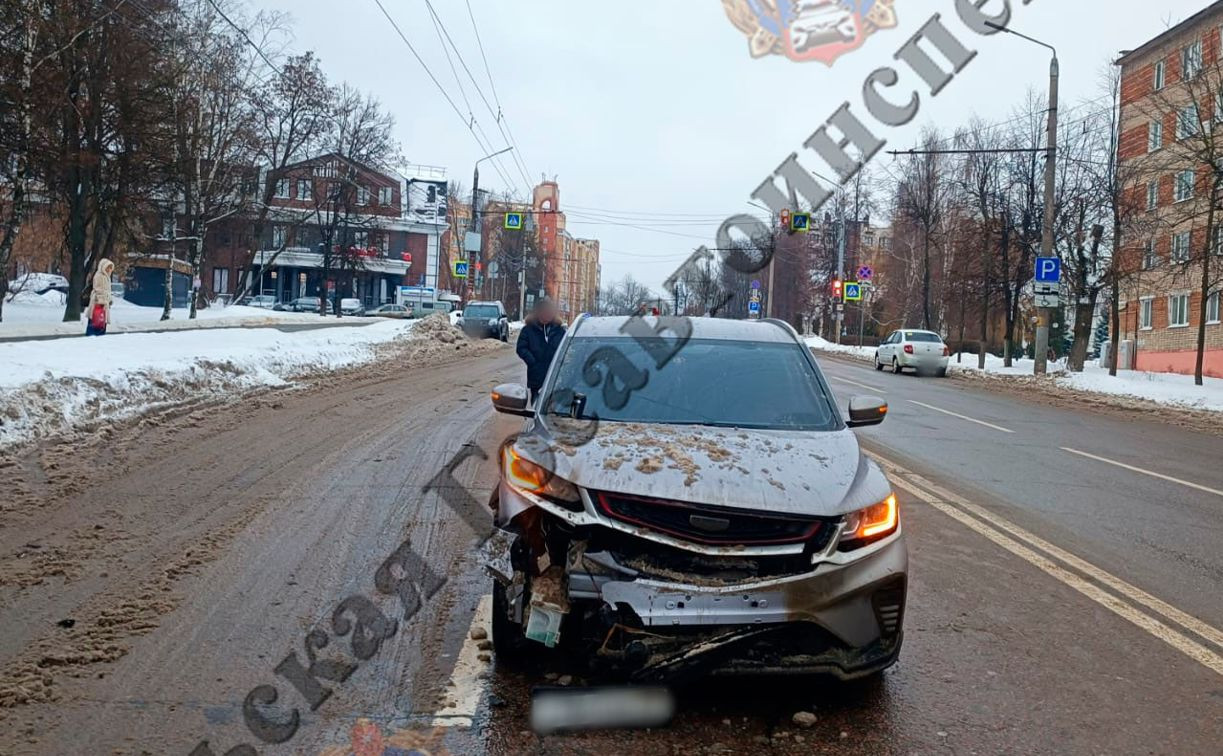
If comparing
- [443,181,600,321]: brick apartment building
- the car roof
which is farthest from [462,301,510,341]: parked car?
the car roof

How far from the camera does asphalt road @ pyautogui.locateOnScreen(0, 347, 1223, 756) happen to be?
10.7 feet

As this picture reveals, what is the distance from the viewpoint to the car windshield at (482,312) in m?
37.8

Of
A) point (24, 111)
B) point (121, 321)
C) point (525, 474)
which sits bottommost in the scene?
point (525, 474)

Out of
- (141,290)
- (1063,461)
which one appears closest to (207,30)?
(141,290)

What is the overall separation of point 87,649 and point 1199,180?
24.6 m

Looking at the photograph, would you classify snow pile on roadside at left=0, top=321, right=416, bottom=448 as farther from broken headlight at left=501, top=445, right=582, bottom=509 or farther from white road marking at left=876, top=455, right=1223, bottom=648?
white road marking at left=876, top=455, right=1223, bottom=648

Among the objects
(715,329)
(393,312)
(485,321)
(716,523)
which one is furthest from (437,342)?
(393,312)

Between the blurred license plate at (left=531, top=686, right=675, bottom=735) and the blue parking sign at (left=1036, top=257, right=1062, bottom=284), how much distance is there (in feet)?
80.9

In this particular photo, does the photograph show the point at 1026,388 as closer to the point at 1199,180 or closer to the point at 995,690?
the point at 1199,180

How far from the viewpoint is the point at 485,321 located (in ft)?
123

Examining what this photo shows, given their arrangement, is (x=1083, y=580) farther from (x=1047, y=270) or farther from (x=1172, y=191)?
(x=1172, y=191)

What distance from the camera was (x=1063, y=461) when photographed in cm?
1053

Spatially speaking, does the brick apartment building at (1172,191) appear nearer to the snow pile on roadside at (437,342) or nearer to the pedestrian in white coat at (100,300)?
the snow pile on roadside at (437,342)

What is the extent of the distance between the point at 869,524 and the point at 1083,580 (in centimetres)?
265
